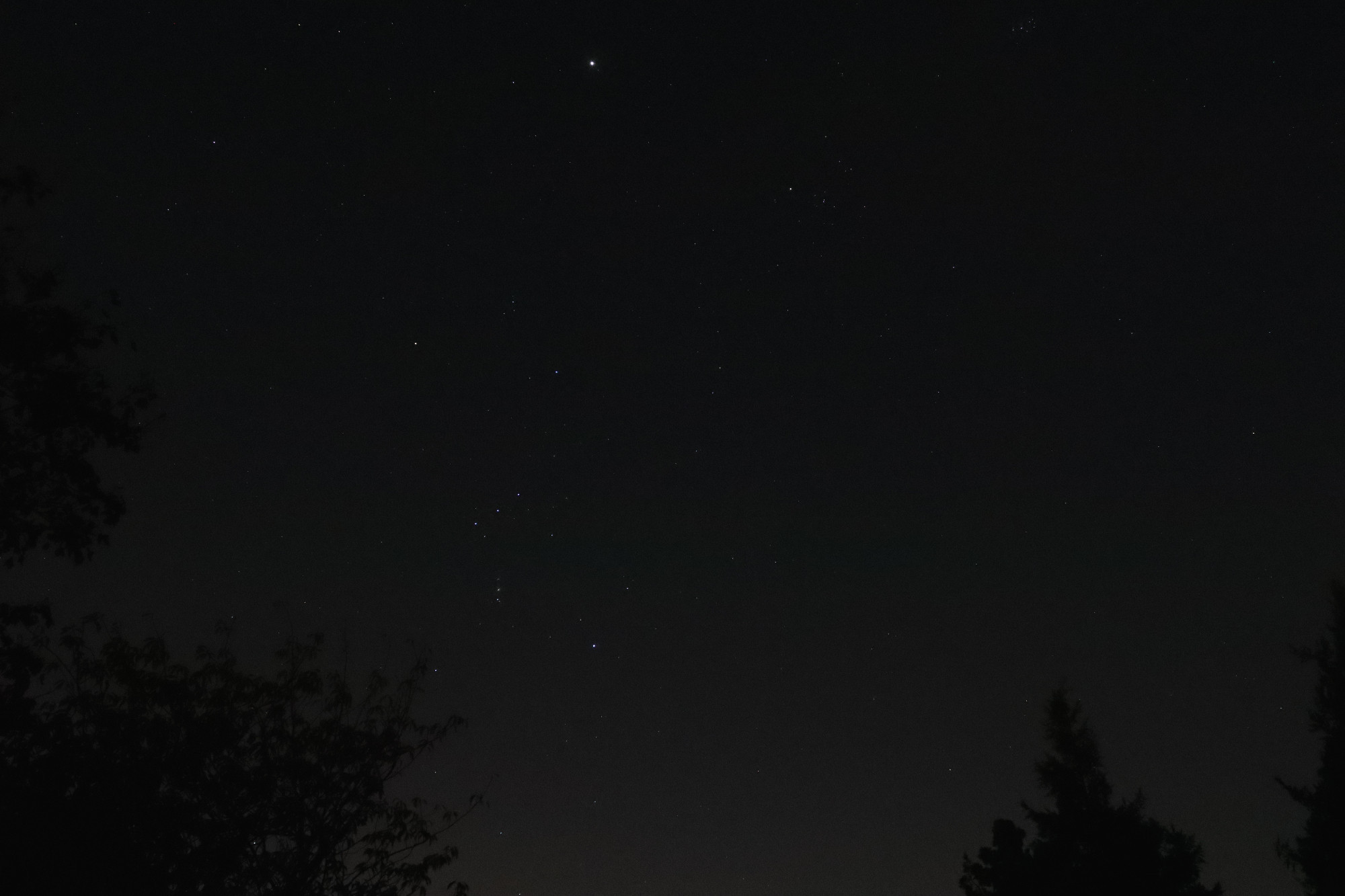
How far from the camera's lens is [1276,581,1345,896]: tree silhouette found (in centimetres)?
1636

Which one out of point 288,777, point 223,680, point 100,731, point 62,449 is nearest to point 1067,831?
point 288,777

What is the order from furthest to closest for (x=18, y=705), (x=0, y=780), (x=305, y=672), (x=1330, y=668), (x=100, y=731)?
(x=1330, y=668)
(x=305, y=672)
(x=100, y=731)
(x=0, y=780)
(x=18, y=705)

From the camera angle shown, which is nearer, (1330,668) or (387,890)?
(387,890)

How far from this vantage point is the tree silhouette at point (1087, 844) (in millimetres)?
17625

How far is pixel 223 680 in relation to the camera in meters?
15.5

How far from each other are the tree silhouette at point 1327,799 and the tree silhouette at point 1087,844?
1.84 metres

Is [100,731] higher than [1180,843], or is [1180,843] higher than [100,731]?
[100,731]

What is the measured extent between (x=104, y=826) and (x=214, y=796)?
2.83m

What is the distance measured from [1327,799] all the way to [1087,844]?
3766 mm

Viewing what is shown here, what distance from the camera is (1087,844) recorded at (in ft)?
59.4

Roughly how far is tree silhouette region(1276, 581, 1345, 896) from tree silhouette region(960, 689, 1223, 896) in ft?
6.05

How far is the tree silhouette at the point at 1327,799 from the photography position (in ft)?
53.7

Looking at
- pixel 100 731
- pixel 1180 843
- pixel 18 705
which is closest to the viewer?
pixel 18 705

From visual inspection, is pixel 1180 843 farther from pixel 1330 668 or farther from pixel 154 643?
pixel 154 643
